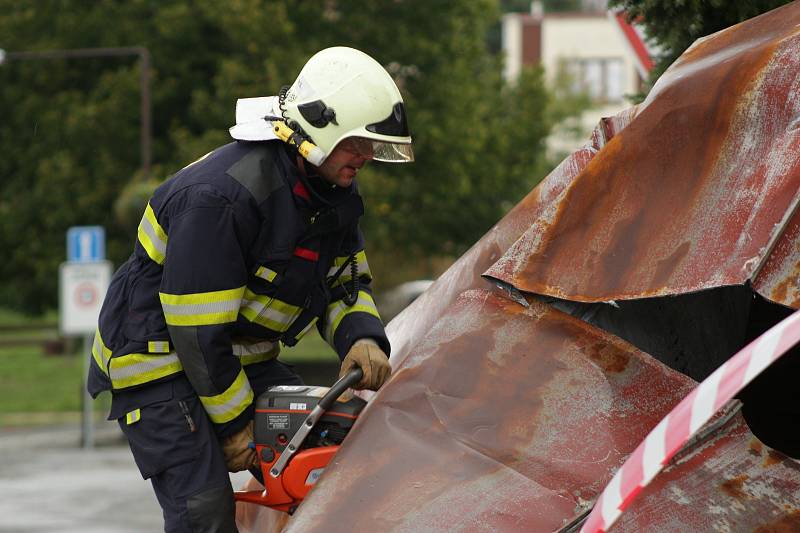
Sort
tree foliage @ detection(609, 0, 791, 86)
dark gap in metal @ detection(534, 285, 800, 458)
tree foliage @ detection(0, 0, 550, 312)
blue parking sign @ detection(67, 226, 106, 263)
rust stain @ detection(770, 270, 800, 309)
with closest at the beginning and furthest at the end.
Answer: rust stain @ detection(770, 270, 800, 309) → dark gap in metal @ detection(534, 285, 800, 458) → tree foliage @ detection(609, 0, 791, 86) → blue parking sign @ detection(67, 226, 106, 263) → tree foliage @ detection(0, 0, 550, 312)

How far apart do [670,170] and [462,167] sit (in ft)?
60.9

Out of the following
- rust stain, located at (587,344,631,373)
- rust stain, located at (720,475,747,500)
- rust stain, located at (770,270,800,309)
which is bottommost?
rust stain, located at (720,475,747,500)

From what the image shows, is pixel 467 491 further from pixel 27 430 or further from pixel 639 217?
pixel 27 430

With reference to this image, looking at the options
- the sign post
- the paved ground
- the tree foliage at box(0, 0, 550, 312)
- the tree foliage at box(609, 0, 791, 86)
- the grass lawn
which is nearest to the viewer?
the tree foliage at box(609, 0, 791, 86)

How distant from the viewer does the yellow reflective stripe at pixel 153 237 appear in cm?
355

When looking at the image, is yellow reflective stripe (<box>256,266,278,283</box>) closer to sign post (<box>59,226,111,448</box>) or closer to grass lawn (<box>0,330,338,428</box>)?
grass lawn (<box>0,330,338,428</box>)

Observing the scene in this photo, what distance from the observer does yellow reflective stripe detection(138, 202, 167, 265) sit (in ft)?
11.6

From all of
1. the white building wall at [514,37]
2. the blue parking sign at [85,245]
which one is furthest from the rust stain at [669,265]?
the white building wall at [514,37]

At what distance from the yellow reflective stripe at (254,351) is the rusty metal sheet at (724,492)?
1412 millimetres

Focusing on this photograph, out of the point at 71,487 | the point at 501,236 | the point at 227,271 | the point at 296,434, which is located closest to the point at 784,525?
the point at 501,236

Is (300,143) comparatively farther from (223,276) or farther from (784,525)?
(784,525)

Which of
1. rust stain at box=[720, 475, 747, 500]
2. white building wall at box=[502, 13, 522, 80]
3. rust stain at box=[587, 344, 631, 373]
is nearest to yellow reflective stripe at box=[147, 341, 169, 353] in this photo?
rust stain at box=[587, 344, 631, 373]

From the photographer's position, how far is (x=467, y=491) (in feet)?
9.55

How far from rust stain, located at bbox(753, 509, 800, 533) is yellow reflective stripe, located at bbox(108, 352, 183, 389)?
1.59 metres
